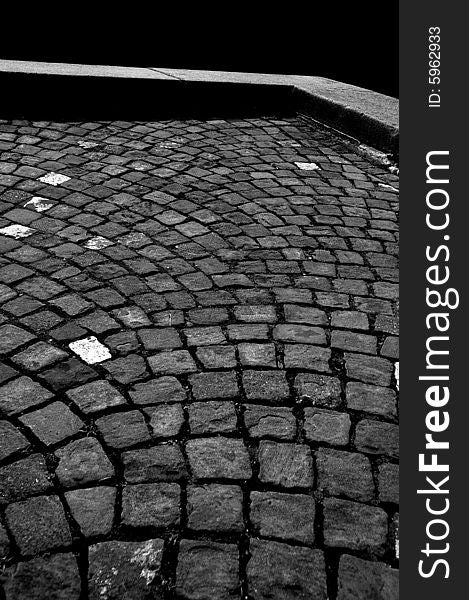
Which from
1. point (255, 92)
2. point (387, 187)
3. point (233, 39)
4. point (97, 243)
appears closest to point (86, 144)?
point (97, 243)

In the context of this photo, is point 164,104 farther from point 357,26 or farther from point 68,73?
point 357,26

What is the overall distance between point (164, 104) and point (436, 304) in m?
4.64

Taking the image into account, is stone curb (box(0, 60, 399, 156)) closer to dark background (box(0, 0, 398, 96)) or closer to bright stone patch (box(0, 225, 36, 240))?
bright stone patch (box(0, 225, 36, 240))

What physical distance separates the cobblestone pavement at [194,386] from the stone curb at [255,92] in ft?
4.59

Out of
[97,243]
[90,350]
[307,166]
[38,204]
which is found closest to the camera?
[90,350]

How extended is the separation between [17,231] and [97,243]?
56cm

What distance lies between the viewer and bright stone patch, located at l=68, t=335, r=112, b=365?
2.86 meters

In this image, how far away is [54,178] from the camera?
4801 mm

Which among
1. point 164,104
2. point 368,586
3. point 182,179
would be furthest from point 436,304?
point 164,104

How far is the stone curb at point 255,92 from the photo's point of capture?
6.06 metres

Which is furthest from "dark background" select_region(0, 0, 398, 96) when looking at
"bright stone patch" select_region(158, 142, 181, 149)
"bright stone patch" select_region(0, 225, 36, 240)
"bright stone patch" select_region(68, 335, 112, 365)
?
"bright stone patch" select_region(68, 335, 112, 365)

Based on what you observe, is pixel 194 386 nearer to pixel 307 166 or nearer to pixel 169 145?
pixel 307 166

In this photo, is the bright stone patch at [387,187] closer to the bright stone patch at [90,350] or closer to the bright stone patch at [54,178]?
the bright stone patch at [54,178]

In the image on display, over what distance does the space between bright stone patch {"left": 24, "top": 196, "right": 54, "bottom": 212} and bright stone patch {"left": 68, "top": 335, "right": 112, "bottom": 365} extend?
5.58ft
